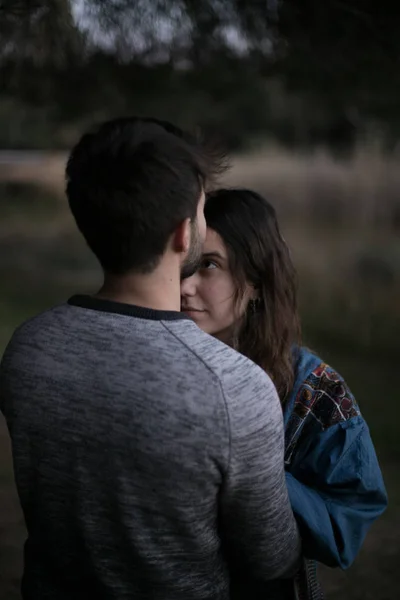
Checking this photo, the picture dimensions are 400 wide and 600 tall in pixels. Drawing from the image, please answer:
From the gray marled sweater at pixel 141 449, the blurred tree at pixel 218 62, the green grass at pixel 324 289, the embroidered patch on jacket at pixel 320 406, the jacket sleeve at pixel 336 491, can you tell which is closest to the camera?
the gray marled sweater at pixel 141 449

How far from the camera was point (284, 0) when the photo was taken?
7.25ft

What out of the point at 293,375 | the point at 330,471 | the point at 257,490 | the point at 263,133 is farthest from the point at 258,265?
the point at 263,133

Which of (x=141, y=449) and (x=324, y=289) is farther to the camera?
(x=324, y=289)

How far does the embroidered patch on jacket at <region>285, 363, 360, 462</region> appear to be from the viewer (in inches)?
42.6

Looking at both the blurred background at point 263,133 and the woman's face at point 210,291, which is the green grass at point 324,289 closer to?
the blurred background at point 263,133

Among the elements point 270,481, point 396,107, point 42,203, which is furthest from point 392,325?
point 270,481

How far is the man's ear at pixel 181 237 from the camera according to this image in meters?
0.83

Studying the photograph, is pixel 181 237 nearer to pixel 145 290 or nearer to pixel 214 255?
pixel 145 290

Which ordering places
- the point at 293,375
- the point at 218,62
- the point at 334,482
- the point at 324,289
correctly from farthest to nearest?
the point at 324,289, the point at 218,62, the point at 293,375, the point at 334,482

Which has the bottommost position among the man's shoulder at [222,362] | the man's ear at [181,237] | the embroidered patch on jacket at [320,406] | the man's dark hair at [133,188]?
the embroidered patch on jacket at [320,406]

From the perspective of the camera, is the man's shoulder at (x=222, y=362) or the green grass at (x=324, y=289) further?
the green grass at (x=324, y=289)

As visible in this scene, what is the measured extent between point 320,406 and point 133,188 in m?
0.49

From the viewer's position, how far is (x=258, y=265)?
1229 mm

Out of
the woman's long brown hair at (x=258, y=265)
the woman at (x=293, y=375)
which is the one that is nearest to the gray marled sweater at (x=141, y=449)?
the woman at (x=293, y=375)
